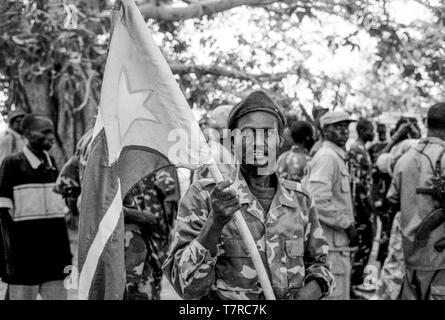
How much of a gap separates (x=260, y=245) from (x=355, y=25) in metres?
5.61

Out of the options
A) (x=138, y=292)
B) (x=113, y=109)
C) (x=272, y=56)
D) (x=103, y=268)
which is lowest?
(x=138, y=292)

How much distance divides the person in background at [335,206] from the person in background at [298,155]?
1.61ft

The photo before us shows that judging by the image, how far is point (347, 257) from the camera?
274 inches

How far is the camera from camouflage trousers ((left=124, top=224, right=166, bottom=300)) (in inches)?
235

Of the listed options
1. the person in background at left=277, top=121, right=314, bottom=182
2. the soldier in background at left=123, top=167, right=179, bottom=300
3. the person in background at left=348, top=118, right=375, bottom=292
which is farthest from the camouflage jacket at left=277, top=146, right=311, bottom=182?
the soldier in background at left=123, top=167, right=179, bottom=300

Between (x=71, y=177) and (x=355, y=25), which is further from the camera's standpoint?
(x=355, y=25)

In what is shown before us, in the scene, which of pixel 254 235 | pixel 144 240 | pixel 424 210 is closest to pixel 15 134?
pixel 144 240

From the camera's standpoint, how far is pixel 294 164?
25.2ft

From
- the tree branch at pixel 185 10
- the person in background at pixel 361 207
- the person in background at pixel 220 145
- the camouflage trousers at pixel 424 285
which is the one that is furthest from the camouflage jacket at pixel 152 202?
the tree branch at pixel 185 10

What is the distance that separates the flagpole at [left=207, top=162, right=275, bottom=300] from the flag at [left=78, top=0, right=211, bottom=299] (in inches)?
12.2
